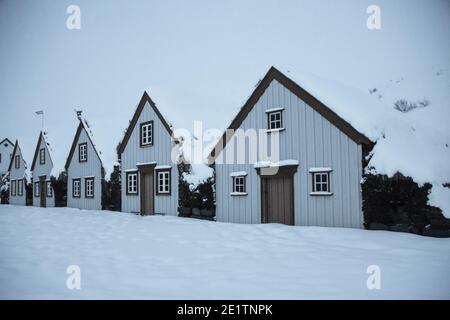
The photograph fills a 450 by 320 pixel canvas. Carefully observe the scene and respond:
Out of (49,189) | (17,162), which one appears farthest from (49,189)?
(17,162)

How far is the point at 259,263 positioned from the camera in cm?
738

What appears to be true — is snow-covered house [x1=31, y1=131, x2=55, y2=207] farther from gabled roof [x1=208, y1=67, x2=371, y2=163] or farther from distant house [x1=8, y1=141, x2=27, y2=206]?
gabled roof [x1=208, y1=67, x2=371, y2=163]

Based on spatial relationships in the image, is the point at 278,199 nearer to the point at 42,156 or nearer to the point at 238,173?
the point at 238,173

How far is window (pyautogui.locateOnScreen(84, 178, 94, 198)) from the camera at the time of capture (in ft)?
78.1

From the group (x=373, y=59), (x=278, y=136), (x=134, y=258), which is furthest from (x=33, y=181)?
(x=373, y=59)

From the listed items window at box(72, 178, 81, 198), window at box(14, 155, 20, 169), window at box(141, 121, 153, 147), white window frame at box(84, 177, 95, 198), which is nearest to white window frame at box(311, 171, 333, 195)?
window at box(141, 121, 153, 147)

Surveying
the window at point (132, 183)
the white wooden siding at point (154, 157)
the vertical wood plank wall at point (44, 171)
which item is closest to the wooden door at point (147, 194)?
the white wooden siding at point (154, 157)

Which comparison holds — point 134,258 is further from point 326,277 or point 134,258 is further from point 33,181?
point 33,181

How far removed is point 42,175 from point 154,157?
15180 mm

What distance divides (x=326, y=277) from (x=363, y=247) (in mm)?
3400

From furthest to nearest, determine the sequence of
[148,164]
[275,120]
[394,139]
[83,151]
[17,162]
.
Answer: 1. [17,162]
2. [83,151]
3. [148,164]
4. [275,120]
5. [394,139]

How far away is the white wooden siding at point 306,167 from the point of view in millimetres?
12180

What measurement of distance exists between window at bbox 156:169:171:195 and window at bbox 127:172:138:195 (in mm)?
2128

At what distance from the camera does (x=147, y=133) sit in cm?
2006
